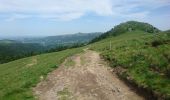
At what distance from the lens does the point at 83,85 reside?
2861 centimetres

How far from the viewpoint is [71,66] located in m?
37.1

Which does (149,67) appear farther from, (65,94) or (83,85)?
(65,94)

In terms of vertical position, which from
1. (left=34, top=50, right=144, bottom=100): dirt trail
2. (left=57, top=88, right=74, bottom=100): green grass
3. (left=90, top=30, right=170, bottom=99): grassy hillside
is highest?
(left=90, top=30, right=170, bottom=99): grassy hillside

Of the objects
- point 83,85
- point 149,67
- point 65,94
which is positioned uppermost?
point 149,67

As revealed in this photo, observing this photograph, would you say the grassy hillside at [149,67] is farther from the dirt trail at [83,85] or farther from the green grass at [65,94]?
the green grass at [65,94]

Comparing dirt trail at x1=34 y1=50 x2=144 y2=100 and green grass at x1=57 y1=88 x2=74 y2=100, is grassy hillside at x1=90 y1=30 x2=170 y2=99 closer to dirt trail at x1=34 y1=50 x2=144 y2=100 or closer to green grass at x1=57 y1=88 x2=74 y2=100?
dirt trail at x1=34 y1=50 x2=144 y2=100

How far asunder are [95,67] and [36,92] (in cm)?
962

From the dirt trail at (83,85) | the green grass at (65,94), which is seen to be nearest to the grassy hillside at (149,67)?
the dirt trail at (83,85)

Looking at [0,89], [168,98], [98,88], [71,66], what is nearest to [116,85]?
[98,88]

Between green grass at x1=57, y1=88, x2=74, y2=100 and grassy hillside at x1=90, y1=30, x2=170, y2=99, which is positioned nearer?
grassy hillside at x1=90, y1=30, x2=170, y2=99

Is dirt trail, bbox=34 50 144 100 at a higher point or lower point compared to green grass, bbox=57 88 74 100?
higher

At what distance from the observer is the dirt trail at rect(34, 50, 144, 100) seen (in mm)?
25609

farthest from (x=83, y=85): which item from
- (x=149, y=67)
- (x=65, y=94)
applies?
(x=149, y=67)

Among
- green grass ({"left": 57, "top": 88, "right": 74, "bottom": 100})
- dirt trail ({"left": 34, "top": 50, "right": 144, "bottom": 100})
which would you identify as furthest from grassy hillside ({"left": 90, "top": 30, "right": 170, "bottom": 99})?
green grass ({"left": 57, "top": 88, "right": 74, "bottom": 100})
